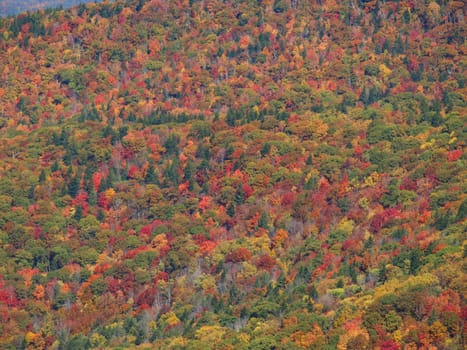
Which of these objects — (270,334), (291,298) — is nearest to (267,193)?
(291,298)

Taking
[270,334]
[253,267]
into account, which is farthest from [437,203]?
[270,334]

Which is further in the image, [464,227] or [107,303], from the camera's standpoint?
[107,303]

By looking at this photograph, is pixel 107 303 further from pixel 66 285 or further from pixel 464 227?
pixel 464 227

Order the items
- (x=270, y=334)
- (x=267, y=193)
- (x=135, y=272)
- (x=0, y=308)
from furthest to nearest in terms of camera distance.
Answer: (x=267, y=193)
(x=135, y=272)
(x=0, y=308)
(x=270, y=334)

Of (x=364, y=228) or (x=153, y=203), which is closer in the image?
(x=364, y=228)

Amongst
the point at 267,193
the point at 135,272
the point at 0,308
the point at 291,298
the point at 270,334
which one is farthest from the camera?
the point at 267,193

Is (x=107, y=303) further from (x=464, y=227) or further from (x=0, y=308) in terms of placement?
(x=464, y=227)

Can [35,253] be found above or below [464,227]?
below

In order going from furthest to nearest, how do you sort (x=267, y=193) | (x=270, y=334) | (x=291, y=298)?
1. (x=267, y=193)
2. (x=291, y=298)
3. (x=270, y=334)
